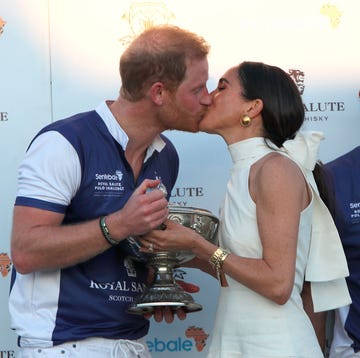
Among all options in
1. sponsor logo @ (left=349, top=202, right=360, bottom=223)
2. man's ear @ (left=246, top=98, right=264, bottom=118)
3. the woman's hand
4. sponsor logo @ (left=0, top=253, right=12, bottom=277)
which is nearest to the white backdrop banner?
sponsor logo @ (left=0, top=253, right=12, bottom=277)

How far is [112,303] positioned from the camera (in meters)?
2.96

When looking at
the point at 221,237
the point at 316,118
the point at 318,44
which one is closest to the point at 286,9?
the point at 318,44

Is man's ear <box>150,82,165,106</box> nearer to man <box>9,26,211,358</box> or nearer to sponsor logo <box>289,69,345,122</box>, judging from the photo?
man <box>9,26,211,358</box>

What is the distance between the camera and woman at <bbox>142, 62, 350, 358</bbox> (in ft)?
9.18

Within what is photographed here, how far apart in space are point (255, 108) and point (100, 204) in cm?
62

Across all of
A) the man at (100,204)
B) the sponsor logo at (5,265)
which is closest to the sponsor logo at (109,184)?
the man at (100,204)

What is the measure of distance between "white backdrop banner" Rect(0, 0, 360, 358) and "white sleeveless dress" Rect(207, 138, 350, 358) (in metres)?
0.73

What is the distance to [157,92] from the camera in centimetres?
310

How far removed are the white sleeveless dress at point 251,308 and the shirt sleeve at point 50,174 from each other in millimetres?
527

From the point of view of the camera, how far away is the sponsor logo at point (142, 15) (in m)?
3.65

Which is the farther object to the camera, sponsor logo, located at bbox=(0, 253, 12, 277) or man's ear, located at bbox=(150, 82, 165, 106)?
sponsor logo, located at bbox=(0, 253, 12, 277)

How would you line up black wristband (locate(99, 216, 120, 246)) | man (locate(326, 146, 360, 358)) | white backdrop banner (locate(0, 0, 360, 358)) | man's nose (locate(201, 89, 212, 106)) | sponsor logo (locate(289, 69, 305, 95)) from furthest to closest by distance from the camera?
1. sponsor logo (locate(289, 69, 305, 95))
2. white backdrop banner (locate(0, 0, 360, 358))
3. man (locate(326, 146, 360, 358))
4. man's nose (locate(201, 89, 212, 106))
5. black wristband (locate(99, 216, 120, 246))

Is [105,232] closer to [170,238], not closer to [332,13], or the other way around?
[170,238]

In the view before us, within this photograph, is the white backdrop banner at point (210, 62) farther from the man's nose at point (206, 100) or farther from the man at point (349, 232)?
the man's nose at point (206, 100)
